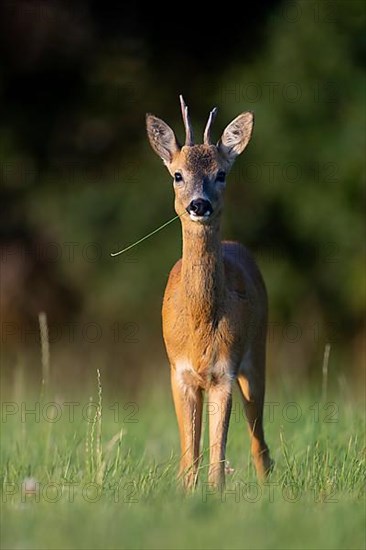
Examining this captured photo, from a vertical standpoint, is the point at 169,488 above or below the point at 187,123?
below

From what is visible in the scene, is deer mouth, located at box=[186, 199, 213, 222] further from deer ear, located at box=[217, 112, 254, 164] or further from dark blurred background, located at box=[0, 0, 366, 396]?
dark blurred background, located at box=[0, 0, 366, 396]

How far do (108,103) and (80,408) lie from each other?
7.11m

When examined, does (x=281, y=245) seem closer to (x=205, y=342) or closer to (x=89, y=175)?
(x=89, y=175)

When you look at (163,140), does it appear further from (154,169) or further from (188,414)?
(154,169)

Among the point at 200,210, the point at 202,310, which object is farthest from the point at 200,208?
the point at 202,310

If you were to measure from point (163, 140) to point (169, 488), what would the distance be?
2.37 m

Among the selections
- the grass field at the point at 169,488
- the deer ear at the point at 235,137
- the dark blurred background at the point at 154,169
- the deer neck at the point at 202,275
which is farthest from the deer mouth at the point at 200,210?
the dark blurred background at the point at 154,169

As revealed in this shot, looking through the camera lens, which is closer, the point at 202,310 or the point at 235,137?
the point at 202,310

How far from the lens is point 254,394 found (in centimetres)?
857

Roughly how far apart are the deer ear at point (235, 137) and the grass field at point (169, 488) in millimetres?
1715

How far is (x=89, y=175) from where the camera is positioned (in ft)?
58.3

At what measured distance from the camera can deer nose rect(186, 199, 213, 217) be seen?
7488 millimetres

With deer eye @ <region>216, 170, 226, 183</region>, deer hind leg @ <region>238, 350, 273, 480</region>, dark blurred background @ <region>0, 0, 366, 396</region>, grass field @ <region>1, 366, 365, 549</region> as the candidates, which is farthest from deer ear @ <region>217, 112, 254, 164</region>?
dark blurred background @ <region>0, 0, 366, 396</region>

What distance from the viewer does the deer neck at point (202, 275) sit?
777cm
